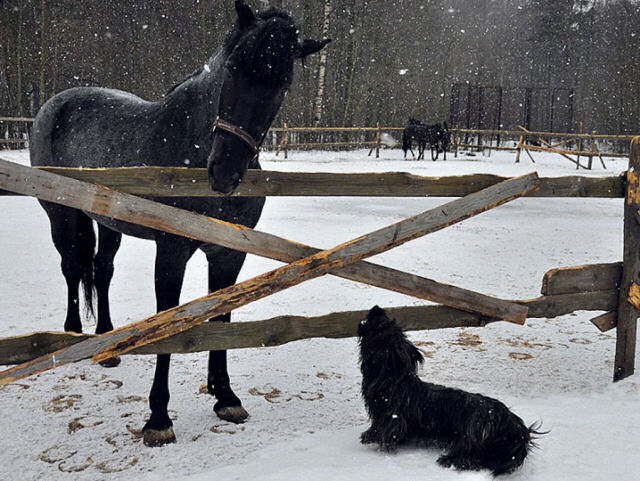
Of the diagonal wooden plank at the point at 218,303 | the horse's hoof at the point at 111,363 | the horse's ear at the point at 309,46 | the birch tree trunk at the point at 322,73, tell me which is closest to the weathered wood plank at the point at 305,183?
the diagonal wooden plank at the point at 218,303

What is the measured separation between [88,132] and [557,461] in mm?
3710

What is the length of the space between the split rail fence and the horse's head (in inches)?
7.7

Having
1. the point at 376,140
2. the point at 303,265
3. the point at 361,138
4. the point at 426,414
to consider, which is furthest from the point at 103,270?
the point at 361,138

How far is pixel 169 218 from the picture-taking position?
8.43 feet

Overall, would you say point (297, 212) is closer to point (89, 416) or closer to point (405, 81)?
point (89, 416)

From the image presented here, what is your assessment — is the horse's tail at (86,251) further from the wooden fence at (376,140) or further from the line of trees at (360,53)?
the wooden fence at (376,140)

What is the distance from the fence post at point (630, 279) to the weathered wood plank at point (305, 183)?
11.8 inches

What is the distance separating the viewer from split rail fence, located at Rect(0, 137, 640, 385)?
8.40 feet

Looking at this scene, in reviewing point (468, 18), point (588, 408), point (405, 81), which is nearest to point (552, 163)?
point (405, 81)

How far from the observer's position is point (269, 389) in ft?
12.4

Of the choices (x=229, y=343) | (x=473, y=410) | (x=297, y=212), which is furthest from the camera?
(x=297, y=212)

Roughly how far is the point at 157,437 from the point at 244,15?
2354mm

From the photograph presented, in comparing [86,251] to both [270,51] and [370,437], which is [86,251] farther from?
[370,437]

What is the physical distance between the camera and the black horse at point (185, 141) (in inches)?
105
